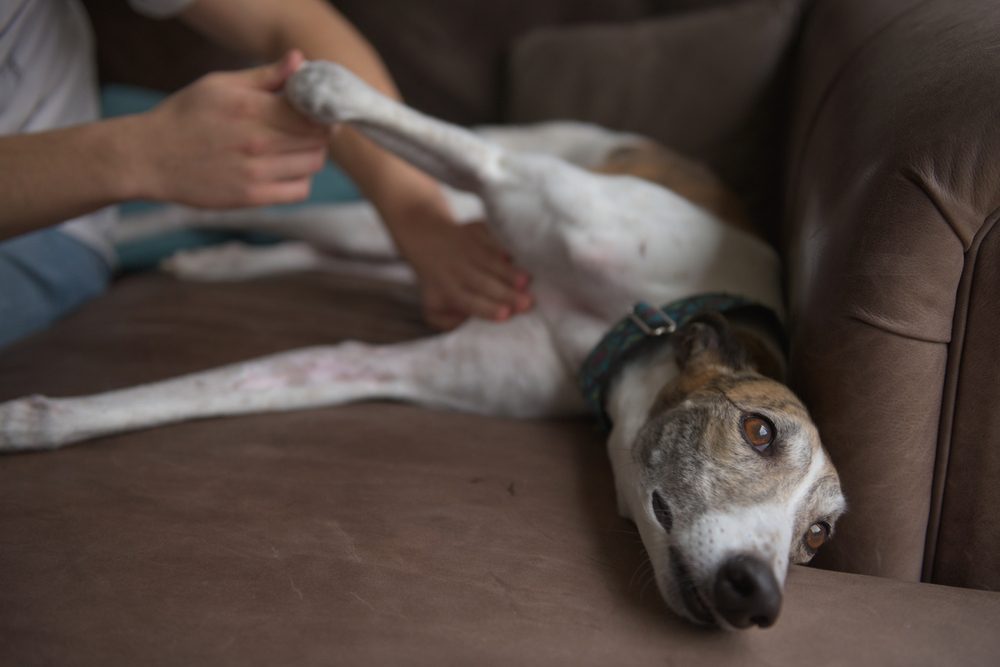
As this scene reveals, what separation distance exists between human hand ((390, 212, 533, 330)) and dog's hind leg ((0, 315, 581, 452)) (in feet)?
0.18

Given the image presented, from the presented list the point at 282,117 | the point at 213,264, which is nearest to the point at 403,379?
the point at 282,117

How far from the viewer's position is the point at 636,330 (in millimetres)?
1690

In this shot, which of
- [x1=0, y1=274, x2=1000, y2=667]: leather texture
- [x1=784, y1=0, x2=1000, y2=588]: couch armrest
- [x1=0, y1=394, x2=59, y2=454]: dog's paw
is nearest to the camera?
[x1=0, y1=274, x2=1000, y2=667]: leather texture

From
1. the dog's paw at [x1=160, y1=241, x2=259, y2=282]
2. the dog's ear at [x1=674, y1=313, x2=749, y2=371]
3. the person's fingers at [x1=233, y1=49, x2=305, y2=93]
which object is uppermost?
the person's fingers at [x1=233, y1=49, x2=305, y2=93]

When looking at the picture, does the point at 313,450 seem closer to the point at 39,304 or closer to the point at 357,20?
the point at 39,304

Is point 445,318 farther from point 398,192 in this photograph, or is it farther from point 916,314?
point 916,314

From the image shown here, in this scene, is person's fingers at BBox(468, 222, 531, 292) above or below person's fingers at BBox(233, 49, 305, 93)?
below

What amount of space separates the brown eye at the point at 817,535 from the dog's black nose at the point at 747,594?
25cm

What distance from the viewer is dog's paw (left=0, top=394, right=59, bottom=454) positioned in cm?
151

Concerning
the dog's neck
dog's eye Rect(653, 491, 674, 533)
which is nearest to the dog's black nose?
dog's eye Rect(653, 491, 674, 533)

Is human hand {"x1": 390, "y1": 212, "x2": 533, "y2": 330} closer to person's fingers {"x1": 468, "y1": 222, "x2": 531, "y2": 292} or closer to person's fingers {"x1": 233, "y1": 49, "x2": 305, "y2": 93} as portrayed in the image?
person's fingers {"x1": 468, "y1": 222, "x2": 531, "y2": 292}

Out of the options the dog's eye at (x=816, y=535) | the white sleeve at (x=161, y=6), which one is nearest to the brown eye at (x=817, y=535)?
Result: the dog's eye at (x=816, y=535)

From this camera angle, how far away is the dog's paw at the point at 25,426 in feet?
4.96

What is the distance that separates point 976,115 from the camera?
1192 mm
